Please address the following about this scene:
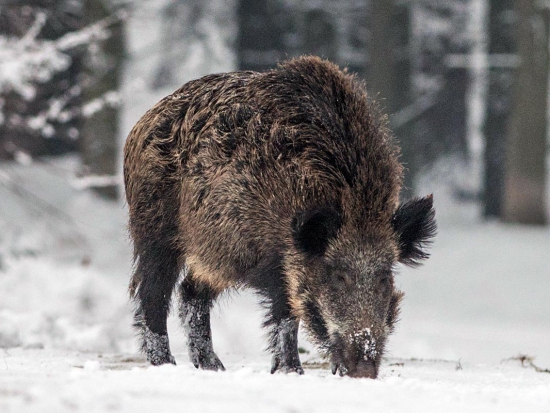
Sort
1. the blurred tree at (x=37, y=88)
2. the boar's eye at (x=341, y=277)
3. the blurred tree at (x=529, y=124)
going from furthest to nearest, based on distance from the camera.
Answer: the blurred tree at (x=529, y=124) → the blurred tree at (x=37, y=88) → the boar's eye at (x=341, y=277)

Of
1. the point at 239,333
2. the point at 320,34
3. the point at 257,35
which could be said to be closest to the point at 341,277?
the point at 239,333

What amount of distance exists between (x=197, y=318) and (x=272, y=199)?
4.16 ft

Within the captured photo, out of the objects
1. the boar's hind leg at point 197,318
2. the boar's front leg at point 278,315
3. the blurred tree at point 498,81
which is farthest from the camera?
the blurred tree at point 498,81

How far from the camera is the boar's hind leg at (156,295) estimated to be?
653cm

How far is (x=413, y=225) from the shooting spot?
5.89m

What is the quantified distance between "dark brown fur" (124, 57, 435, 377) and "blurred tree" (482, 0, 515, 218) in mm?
14428

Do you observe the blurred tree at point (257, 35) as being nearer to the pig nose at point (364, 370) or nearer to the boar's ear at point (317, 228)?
the boar's ear at point (317, 228)

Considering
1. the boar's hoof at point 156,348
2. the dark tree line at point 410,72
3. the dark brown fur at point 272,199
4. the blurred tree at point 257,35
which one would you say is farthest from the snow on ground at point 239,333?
the blurred tree at point 257,35

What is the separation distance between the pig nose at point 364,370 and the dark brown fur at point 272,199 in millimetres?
15

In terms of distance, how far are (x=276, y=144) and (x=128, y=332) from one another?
5548 millimetres

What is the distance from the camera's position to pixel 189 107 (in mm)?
6543

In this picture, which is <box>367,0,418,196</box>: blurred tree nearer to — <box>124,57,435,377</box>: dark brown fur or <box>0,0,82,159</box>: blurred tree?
<box>0,0,82,159</box>: blurred tree

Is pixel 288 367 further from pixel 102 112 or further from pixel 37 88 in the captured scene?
pixel 102 112

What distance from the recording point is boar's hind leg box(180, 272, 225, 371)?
6.62 m
